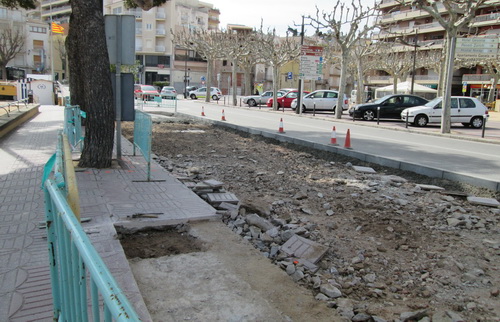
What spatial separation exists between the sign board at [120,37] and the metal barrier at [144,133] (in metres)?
1.19

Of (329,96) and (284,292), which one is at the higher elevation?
(329,96)

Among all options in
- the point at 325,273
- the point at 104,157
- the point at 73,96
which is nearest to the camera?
the point at 325,273

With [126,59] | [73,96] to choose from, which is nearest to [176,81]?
[73,96]

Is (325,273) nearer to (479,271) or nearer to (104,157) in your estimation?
(479,271)

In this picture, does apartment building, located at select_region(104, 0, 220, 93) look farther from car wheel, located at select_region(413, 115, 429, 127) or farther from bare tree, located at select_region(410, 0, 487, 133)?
bare tree, located at select_region(410, 0, 487, 133)

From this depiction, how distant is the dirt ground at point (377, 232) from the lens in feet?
12.4

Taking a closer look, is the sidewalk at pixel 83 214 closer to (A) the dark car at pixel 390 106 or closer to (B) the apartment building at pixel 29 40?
(A) the dark car at pixel 390 106

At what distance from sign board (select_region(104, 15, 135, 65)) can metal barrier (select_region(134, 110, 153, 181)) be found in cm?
119

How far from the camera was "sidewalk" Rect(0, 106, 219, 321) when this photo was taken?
3318 millimetres

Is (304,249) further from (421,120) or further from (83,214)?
(421,120)

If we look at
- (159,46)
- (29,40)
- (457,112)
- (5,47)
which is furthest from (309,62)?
(29,40)

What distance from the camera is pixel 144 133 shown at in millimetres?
7762

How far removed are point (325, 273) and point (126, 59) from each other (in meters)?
6.16

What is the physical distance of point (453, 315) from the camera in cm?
353
